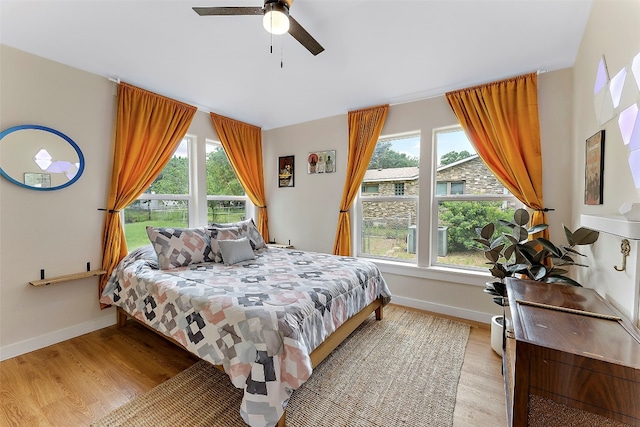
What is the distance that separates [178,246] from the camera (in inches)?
102

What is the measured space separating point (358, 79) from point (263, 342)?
2636mm

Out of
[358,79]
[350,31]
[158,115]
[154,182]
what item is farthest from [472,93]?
[154,182]

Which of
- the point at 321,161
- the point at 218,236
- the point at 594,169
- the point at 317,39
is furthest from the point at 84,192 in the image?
the point at 594,169

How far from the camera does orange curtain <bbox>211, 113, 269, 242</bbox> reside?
3.81 meters

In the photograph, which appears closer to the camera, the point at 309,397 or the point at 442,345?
the point at 309,397

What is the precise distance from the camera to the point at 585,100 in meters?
2.01

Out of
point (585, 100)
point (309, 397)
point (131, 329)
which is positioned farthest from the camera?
point (131, 329)

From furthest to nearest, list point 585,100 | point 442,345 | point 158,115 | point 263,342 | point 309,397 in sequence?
1. point 158,115
2. point 442,345
3. point 585,100
4. point 309,397
5. point 263,342

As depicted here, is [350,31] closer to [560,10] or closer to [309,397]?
[560,10]

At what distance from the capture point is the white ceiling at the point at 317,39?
181 cm

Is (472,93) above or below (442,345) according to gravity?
above

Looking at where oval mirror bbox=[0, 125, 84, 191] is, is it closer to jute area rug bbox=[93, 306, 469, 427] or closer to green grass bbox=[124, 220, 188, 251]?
green grass bbox=[124, 220, 188, 251]

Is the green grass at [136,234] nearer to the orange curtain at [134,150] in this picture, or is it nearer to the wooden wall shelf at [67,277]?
the orange curtain at [134,150]

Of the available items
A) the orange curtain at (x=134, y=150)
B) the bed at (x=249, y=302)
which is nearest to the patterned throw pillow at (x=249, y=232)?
the bed at (x=249, y=302)
